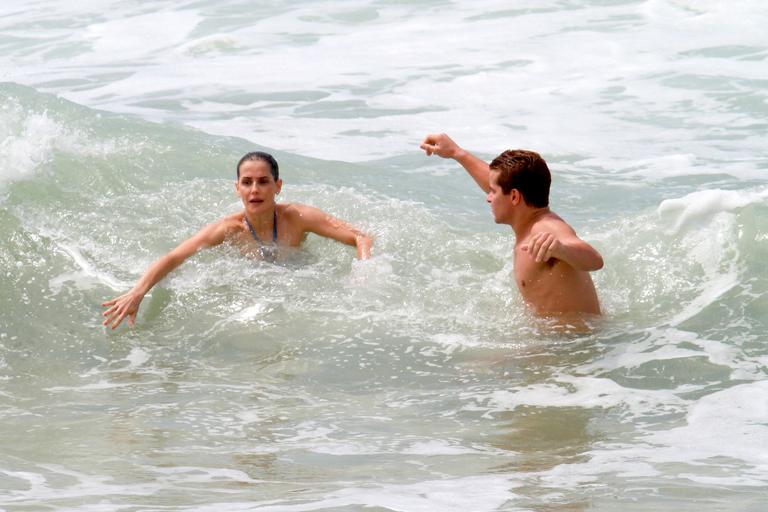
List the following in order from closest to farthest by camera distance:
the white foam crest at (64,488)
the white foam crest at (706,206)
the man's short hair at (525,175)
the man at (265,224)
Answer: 1. the white foam crest at (64,488)
2. the man's short hair at (525,175)
3. the man at (265,224)
4. the white foam crest at (706,206)

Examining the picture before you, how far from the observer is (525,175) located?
677cm

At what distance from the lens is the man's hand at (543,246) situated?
622cm

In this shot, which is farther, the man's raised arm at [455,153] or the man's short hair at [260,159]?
the man's short hair at [260,159]

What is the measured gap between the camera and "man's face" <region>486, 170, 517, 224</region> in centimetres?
682

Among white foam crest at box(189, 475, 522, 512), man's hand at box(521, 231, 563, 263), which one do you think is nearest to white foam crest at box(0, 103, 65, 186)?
man's hand at box(521, 231, 563, 263)

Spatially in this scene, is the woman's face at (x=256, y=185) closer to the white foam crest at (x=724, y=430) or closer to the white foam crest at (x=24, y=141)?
the white foam crest at (x=24, y=141)

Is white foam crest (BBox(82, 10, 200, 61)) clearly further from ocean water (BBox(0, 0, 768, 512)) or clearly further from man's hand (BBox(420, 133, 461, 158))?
man's hand (BBox(420, 133, 461, 158))

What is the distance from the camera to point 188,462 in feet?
16.7

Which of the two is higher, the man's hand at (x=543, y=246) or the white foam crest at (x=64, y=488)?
the man's hand at (x=543, y=246)

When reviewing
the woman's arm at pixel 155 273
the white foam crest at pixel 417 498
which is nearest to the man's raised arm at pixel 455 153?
the woman's arm at pixel 155 273

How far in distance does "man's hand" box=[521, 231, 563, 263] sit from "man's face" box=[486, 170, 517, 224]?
0.52m

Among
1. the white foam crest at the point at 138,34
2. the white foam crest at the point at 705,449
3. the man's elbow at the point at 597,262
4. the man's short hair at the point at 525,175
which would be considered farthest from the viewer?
the white foam crest at the point at 138,34

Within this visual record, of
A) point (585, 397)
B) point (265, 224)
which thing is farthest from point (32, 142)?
point (585, 397)

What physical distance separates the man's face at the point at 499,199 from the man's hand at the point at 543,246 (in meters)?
0.52
